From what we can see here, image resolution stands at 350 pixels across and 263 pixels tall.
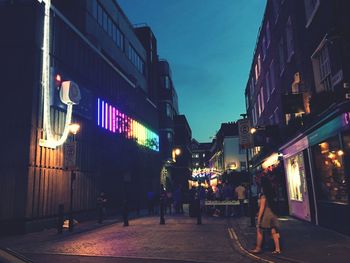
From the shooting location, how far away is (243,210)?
2114 centimetres

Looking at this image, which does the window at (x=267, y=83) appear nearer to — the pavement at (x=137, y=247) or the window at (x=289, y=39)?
the window at (x=289, y=39)

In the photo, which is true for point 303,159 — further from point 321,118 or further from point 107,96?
point 107,96

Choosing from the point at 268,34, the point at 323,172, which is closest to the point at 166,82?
the point at 268,34

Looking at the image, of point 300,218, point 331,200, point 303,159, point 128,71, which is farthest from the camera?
point 128,71

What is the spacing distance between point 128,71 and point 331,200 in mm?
23842

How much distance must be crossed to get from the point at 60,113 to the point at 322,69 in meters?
Answer: 12.3

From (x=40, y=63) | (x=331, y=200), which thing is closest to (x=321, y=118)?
(x=331, y=200)

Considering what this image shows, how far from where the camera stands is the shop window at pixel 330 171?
11.3 metres

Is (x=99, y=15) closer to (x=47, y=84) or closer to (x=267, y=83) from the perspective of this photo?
(x=47, y=84)

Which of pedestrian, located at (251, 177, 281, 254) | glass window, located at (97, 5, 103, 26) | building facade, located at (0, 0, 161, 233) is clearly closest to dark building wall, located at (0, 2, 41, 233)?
building facade, located at (0, 0, 161, 233)

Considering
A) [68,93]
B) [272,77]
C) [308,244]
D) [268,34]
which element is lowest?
[308,244]

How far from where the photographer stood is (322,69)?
44.0 ft

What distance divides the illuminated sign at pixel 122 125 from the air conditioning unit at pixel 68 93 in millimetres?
4312

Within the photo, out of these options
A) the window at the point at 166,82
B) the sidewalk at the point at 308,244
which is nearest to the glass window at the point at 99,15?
the sidewalk at the point at 308,244
